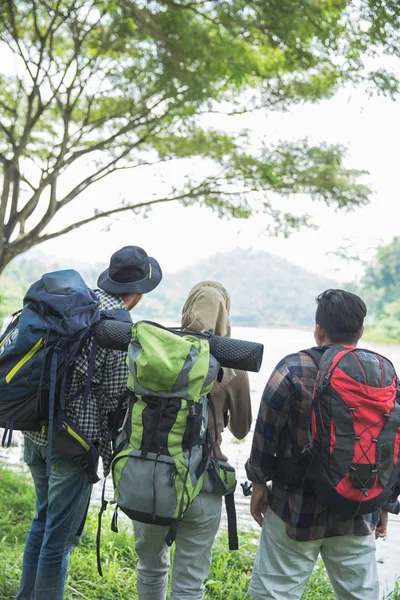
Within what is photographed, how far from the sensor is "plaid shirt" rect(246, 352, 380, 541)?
167cm

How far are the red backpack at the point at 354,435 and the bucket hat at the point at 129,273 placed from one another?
73 cm

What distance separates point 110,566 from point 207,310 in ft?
5.20

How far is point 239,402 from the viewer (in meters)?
1.88

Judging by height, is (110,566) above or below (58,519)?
below

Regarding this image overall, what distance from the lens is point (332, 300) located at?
5.73 ft

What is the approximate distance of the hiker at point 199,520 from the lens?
5.74ft

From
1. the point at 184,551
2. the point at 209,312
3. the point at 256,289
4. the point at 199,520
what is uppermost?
the point at 256,289

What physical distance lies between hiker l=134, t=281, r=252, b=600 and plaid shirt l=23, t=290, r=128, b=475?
0.86 feet

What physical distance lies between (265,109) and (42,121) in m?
2.79

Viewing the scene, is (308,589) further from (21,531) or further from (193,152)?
(193,152)

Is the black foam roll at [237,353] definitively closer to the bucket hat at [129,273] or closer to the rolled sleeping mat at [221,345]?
the rolled sleeping mat at [221,345]

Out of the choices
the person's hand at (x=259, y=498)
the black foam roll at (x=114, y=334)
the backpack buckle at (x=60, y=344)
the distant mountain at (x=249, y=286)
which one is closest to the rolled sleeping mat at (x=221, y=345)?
the black foam roll at (x=114, y=334)

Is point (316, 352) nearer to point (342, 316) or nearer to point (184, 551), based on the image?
point (342, 316)

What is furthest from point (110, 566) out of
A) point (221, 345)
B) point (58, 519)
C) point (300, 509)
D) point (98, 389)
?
point (221, 345)
